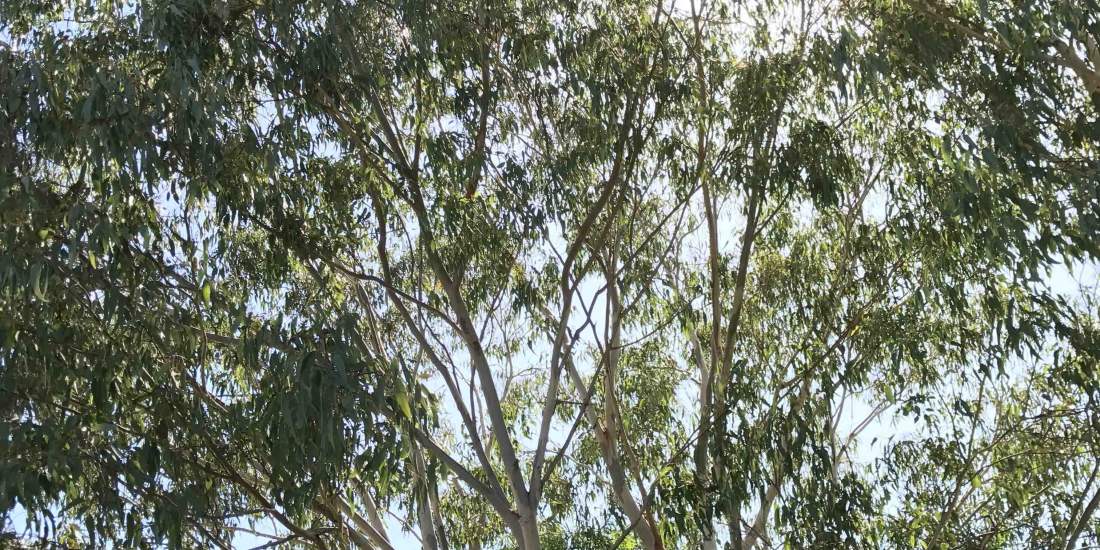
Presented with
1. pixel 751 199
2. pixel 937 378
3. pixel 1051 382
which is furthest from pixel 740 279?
pixel 1051 382

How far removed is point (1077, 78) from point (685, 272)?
2664 millimetres

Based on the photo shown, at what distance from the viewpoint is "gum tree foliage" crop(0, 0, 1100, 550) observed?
4.42m

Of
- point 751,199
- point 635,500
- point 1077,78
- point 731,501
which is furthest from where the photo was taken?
point 635,500

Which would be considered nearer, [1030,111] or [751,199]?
[1030,111]

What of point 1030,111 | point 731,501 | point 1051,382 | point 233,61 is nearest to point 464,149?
point 233,61

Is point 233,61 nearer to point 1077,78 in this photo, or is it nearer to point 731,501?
→ point 731,501

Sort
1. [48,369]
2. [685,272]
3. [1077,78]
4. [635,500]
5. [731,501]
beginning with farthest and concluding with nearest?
1. [685,272]
2. [635,500]
3. [1077,78]
4. [731,501]
5. [48,369]

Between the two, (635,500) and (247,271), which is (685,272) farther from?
(247,271)

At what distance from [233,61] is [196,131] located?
79 cm

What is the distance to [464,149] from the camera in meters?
5.97

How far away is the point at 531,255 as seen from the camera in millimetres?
6281

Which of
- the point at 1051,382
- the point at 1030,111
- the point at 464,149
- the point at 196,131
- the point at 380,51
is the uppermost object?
the point at 380,51

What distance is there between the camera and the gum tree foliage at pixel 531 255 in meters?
4.42

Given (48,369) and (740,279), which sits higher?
(740,279)
